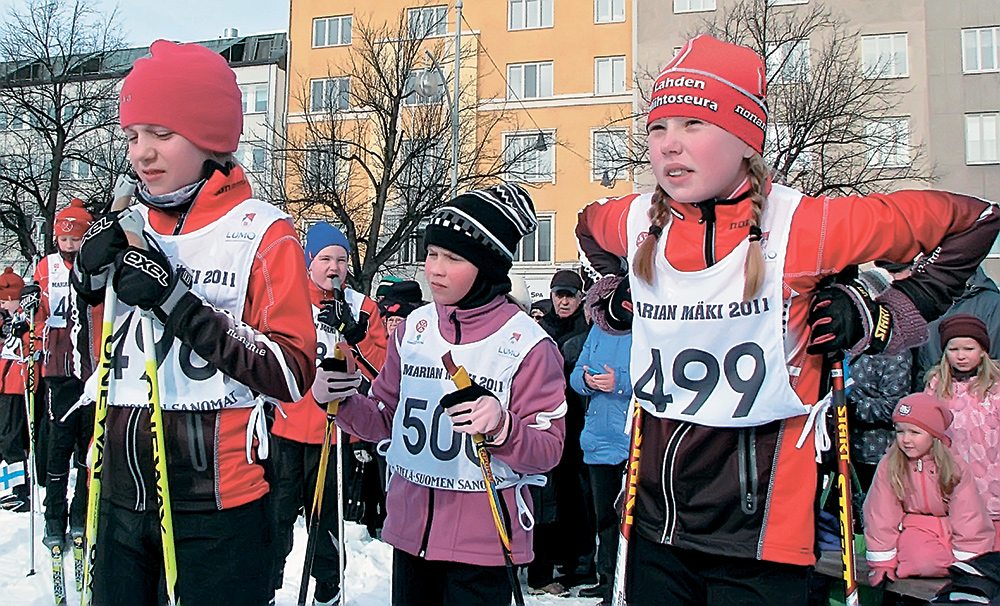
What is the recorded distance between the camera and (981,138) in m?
27.2

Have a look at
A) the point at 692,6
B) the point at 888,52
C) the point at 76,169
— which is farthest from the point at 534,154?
the point at 76,169

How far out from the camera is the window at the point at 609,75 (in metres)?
32.1

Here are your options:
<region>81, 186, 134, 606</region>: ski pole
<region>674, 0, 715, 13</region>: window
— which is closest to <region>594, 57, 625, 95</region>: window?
<region>674, 0, 715, 13</region>: window

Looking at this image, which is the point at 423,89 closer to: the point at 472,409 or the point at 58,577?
the point at 58,577

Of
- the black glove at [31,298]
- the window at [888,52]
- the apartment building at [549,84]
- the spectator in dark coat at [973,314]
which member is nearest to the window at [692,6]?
the apartment building at [549,84]

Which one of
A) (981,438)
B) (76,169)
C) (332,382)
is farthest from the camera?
(76,169)

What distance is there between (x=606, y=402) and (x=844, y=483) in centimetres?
382

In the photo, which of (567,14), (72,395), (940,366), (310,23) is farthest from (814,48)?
Result: (72,395)

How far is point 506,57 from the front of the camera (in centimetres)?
3347

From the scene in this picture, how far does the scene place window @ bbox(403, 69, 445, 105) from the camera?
63.3ft

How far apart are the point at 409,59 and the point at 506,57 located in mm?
9387

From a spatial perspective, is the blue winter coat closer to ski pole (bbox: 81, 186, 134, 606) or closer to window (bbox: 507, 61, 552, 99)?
ski pole (bbox: 81, 186, 134, 606)

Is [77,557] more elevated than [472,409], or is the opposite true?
[472,409]

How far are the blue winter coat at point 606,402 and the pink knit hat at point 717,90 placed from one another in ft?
11.6
